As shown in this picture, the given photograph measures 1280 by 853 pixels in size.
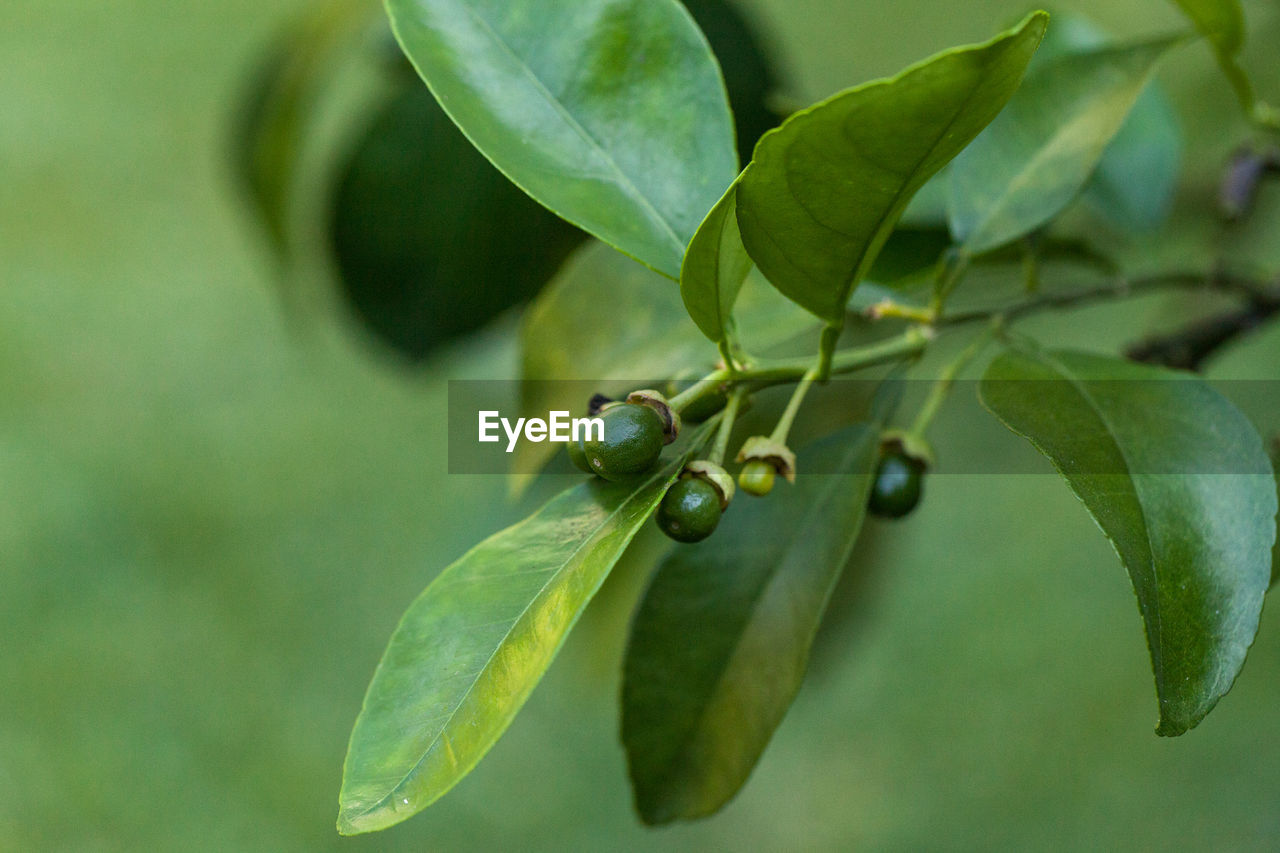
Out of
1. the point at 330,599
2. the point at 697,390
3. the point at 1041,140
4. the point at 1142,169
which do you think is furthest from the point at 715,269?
the point at 330,599

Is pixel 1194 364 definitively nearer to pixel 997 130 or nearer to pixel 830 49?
pixel 997 130

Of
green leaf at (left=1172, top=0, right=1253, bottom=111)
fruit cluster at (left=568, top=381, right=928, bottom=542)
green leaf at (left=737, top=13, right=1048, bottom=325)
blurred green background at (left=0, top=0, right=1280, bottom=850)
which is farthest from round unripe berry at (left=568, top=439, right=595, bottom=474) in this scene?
blurred green background at (left=0, top=0, right=1280, bottom=850)

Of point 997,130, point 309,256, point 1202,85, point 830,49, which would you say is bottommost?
point 830,49

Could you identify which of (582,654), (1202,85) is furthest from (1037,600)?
(582,654)

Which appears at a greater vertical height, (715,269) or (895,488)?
(715,269)

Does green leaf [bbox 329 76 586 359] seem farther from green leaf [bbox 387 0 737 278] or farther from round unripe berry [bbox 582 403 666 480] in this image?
round unripe berry [bbox 582 403 666 480]

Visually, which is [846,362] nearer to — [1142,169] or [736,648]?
[736,648]
